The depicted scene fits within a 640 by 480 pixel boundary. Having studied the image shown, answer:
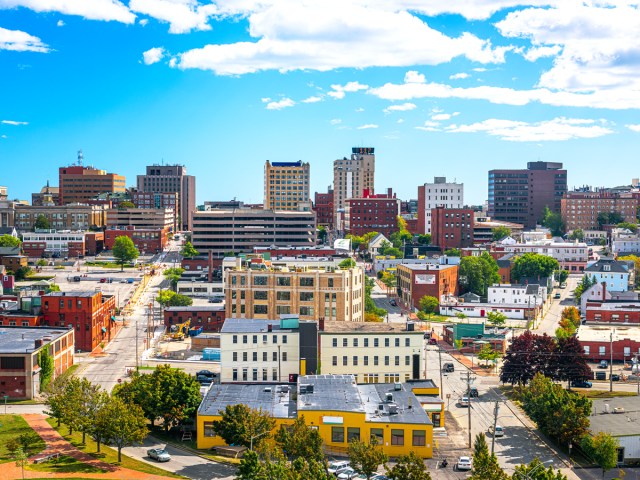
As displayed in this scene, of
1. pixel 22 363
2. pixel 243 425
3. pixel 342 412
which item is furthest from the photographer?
pixel 22 363

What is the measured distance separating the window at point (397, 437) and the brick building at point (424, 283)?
75.6 metres

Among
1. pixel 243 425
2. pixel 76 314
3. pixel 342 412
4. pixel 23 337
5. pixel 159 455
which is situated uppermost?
pixel 76 314

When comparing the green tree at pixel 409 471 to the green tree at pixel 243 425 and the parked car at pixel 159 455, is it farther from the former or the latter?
the parked car at pixel 159 455

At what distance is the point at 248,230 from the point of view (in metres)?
193

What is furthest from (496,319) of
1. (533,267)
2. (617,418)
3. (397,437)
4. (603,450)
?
(603,450)

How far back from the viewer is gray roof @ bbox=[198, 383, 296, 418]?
6788 cm

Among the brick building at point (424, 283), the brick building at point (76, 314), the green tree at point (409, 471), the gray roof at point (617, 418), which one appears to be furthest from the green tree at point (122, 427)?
the brick building at point (424, 283)

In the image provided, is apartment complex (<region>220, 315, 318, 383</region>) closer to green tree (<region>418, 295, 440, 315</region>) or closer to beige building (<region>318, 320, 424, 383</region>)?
beige building (<region>318, 320, 424, 383</region>)

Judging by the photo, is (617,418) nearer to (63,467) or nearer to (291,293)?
(291,293)

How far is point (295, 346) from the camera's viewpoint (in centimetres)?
8244

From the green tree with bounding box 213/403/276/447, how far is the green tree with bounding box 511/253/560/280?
106m

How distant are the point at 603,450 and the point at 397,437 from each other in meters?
14.8

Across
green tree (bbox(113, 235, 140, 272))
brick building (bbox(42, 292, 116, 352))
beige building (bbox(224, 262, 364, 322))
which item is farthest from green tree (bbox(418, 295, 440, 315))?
green tree (bbox(113, 235, 140, 272))

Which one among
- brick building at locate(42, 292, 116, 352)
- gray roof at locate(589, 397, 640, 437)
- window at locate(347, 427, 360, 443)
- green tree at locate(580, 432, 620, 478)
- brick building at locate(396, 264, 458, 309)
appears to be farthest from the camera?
brick building at locate(396, 264, 458, 309)
